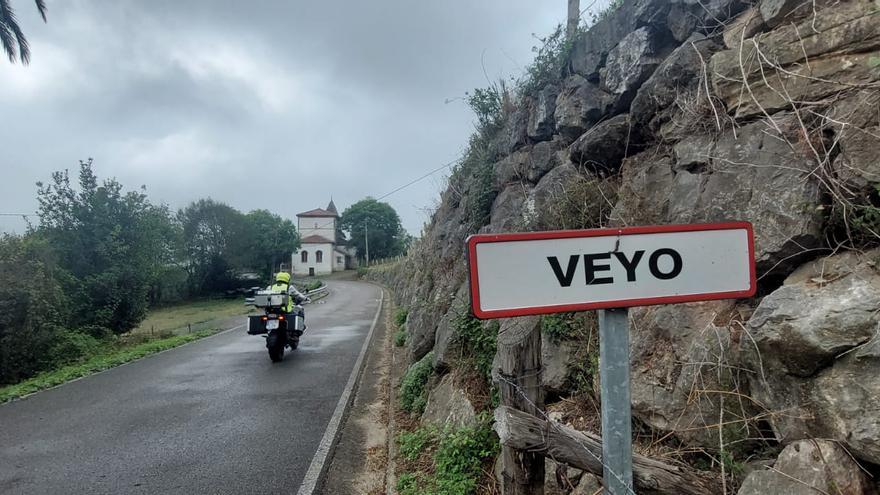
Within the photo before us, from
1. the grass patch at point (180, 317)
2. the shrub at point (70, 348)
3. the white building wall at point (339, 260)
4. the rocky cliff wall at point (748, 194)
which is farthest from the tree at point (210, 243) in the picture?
the rocky cliff wall at point (748, 194)

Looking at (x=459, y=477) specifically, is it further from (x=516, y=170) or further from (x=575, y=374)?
(x=516, y=170)

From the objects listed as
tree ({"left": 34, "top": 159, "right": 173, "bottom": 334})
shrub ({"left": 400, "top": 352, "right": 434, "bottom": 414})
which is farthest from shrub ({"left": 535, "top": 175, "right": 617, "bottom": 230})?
tree ({"left": 34, "top": 159, "right": 173, "bottom": 334})

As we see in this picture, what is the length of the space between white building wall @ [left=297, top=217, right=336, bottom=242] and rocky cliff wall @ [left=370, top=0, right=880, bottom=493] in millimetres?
77121

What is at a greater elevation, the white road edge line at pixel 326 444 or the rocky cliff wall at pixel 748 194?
the rocky cliff wall at pixel 748 194

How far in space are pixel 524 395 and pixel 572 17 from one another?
645 cm

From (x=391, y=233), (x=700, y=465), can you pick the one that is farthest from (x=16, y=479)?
(x=391, y=233)

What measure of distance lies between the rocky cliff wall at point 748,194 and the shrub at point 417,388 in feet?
1.26

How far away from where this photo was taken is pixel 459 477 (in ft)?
11.5

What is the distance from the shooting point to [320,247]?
74.3m

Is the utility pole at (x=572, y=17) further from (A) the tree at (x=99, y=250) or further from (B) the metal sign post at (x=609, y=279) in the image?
(A) the tree at (x=99, y=250)

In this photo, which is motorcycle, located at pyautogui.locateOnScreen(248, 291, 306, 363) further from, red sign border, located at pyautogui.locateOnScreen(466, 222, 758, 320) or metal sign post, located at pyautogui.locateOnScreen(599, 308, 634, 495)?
metal sign post, located at pyautogui.locateOnScreen(599, 308, 634, 495)

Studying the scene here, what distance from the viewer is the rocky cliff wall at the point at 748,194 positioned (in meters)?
2.17

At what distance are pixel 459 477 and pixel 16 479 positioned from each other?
411 cm

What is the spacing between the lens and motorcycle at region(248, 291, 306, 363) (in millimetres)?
8922
